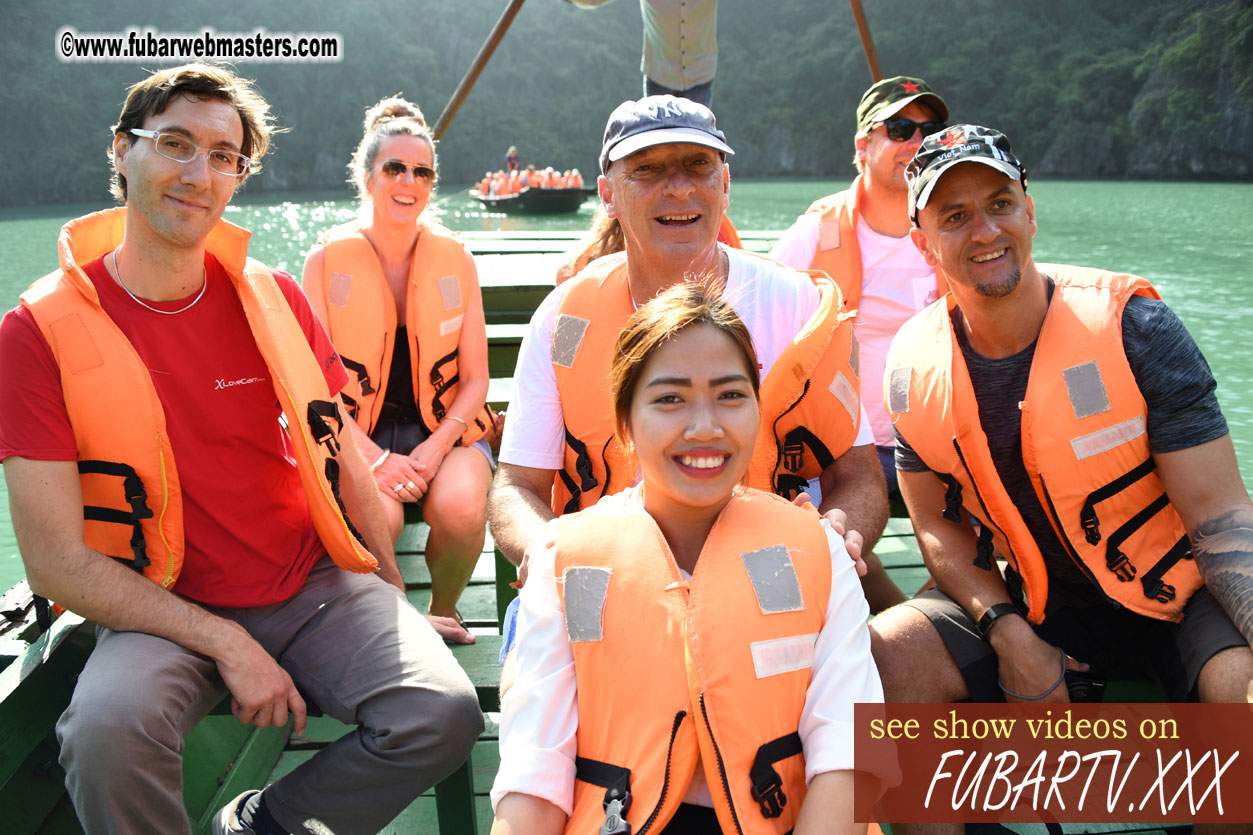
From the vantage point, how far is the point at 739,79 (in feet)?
204

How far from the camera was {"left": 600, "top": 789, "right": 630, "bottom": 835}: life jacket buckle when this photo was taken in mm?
1347

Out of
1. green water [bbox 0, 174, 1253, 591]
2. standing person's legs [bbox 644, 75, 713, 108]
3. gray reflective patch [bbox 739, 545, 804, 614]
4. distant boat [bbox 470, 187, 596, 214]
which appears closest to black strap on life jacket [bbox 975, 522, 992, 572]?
gray reflective patch [bbox 739, 545, 804, 614]

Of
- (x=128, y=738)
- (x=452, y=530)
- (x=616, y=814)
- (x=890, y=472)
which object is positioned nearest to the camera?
(x=616, y=814)

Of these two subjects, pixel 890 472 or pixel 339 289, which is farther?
pixel 339 289

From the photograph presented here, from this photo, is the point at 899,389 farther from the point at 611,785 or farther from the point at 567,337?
the point at 611,785

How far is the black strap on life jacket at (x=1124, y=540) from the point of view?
6.23 ft

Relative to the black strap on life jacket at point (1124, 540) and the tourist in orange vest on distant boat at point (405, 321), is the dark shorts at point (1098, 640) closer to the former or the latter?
the black strap on life jacket at point (1124, 540)

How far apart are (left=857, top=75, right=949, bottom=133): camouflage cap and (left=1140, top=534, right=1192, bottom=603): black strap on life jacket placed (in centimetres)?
199

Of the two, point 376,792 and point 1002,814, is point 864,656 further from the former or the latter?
point 376,792

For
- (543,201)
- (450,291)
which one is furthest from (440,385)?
(543,201)

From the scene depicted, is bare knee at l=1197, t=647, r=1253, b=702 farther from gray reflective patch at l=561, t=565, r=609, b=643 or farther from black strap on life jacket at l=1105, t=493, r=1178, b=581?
gray reflective patch at l=561, t=565, r=609, b=643

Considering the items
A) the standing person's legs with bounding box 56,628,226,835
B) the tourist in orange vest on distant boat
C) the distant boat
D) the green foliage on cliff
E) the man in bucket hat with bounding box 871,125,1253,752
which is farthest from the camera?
the green foliage on cliff

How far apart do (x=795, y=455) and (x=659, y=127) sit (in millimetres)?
815

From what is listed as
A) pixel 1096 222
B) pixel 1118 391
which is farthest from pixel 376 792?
pixel 1096 222
